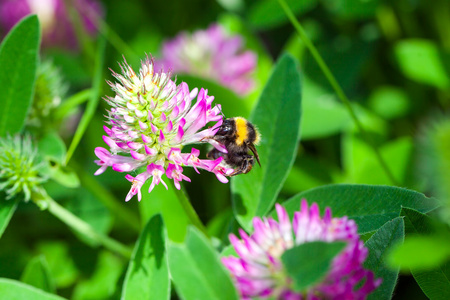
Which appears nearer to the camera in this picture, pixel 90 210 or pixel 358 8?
pixel 90 210

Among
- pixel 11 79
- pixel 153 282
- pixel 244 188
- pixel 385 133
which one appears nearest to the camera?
pixel 153 282

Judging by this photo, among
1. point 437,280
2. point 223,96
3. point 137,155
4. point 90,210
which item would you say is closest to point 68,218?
point 137,155

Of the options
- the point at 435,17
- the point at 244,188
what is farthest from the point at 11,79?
the point at 435,17

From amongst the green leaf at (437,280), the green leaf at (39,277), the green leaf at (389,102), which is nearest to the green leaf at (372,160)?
the green leaf at (389,102)

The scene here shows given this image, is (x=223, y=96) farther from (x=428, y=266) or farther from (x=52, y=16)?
(x=52, y=16)

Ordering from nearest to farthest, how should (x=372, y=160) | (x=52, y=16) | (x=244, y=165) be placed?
(x=244, y=165)
(x=372, y=160)
(x=52, y=16)

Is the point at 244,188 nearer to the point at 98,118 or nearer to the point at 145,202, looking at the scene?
the point at 145,202
